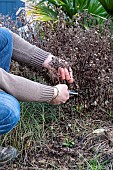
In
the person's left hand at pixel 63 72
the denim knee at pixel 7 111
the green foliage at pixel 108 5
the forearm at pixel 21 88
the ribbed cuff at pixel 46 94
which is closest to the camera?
the denim knee at pixel 7 111

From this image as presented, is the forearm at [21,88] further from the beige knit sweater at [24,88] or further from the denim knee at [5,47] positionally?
the denim knee at [5,47]

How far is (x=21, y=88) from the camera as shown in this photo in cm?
245

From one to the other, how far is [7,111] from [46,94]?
0.35m

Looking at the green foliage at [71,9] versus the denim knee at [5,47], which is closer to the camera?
the denim knee at [5,47]

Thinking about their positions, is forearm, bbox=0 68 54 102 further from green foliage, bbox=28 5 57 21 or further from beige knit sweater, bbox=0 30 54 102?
green foliage, bbox=28 5 57 21

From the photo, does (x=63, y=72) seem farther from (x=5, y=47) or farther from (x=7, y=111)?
(x=7, y=111)

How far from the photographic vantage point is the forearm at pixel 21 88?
7.94ft

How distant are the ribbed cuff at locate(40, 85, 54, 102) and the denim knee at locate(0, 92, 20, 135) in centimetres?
21

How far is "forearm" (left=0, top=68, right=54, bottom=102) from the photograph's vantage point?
7.94ft

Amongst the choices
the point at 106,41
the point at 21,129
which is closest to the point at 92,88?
the point at 106,41

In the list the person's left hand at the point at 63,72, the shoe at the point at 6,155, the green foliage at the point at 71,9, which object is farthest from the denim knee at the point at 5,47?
the green foliage at the point at 71,9

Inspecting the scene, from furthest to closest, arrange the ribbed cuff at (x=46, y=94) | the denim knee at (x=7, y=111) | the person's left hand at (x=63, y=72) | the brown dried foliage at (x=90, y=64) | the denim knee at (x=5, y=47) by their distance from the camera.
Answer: the brown dried foliage at (x=90, y=64) → the person's left hand at (x=63, y=72) → the denim knee at (x=5, y=47) → the ribbed cuff at (x=46, y=94) → the denim knee at (x=7, y=111)

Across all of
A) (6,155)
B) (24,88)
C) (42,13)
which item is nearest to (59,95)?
(24,88)

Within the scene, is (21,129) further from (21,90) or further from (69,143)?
(21,90)
